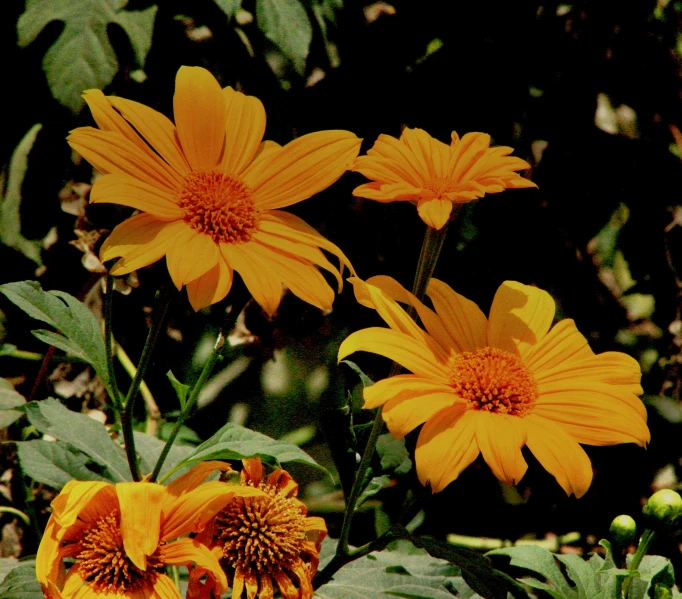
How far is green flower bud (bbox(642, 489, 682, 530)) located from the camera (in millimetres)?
747

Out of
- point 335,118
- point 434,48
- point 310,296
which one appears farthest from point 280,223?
point 434,48

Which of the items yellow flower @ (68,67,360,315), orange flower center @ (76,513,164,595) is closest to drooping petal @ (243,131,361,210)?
yellow flower @ (68,67,360,315)

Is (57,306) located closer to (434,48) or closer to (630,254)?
(434,48)

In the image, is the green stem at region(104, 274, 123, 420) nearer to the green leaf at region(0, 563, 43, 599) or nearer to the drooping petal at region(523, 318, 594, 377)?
the green leaf at region(0, 563, 43, 599)

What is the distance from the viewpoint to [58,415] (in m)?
0.87

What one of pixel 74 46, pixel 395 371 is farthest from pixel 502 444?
pixel 74 46

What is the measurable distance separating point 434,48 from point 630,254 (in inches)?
19.4

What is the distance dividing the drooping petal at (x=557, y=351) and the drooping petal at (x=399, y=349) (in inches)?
4.3

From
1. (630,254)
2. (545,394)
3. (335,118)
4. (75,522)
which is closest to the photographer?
(75,522)

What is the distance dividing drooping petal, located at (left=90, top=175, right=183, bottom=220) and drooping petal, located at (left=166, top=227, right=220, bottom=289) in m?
0.02

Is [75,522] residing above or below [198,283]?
below

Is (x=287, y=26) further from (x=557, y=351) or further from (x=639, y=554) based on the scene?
(x=639, y=554)

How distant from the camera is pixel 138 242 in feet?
2.25

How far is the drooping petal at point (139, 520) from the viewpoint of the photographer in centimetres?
64
